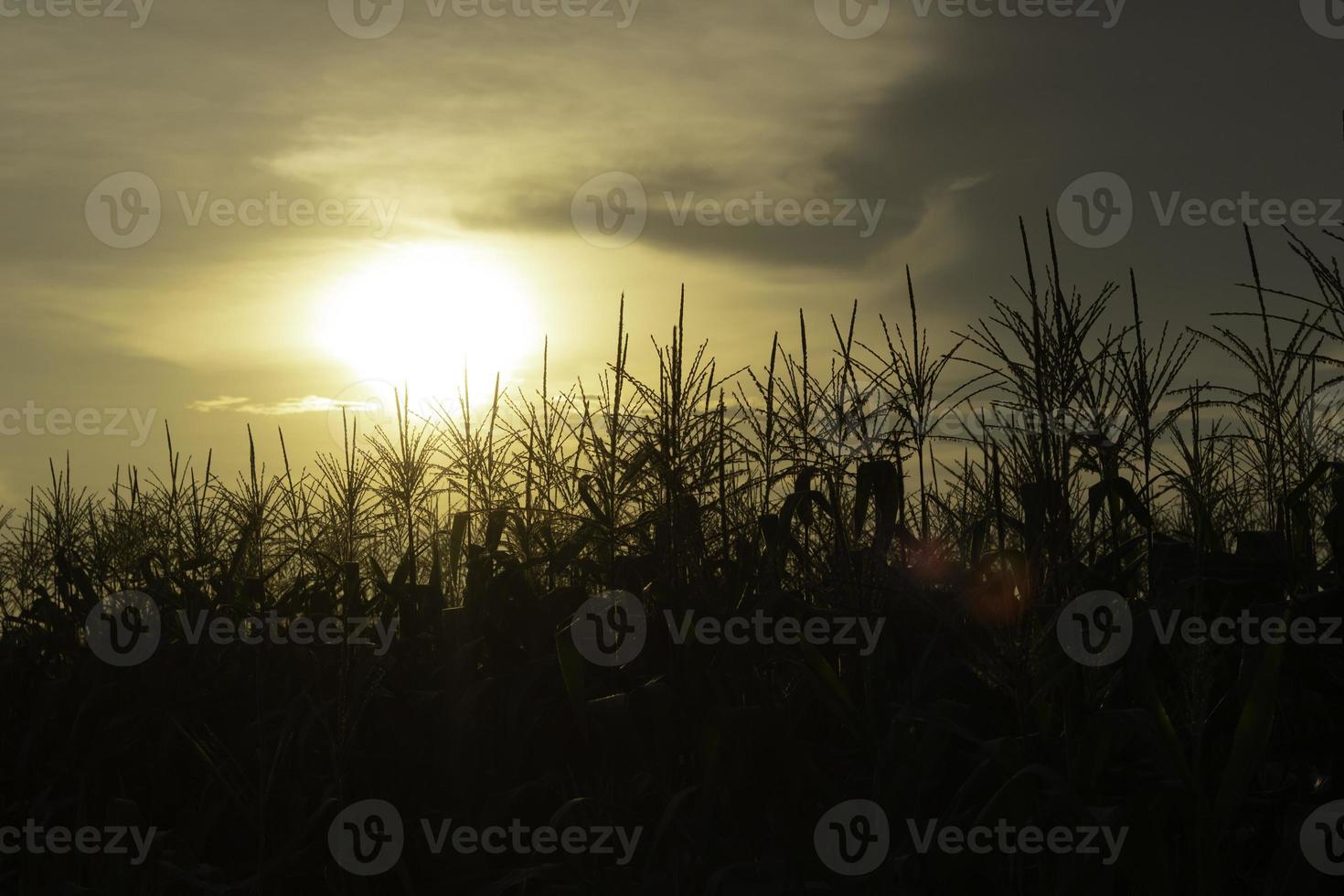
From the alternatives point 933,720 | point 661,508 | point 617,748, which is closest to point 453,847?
point 617,748

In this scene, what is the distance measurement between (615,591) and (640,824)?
0.91 m

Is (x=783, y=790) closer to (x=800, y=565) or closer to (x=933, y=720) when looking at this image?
(x=933, y=720)

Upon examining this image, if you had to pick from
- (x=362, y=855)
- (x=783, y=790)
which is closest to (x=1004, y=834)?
(x=783, y=790)

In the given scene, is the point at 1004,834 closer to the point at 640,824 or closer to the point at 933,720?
the point at 933,720

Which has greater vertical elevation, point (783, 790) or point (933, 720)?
point (933, 720)

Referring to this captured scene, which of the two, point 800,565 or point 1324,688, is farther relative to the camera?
point 800,565

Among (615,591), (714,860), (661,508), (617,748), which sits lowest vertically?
(714,860)

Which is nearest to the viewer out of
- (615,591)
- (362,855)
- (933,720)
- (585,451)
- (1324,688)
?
(933,720)

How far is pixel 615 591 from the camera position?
4.44 metres

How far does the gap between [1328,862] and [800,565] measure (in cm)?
240

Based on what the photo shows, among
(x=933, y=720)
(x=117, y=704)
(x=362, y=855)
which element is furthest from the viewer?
(x=117, y=704)

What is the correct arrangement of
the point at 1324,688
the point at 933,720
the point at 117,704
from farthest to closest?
the point at 117,704, the point at 1324,688, the point at 933,720

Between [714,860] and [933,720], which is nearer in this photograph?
[933,720]

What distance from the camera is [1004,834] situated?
10.7 feet
